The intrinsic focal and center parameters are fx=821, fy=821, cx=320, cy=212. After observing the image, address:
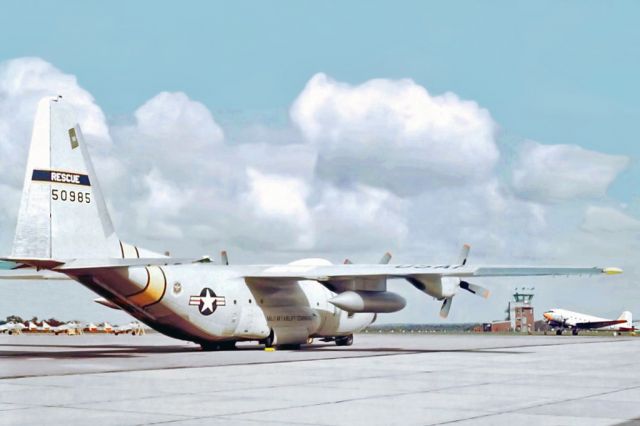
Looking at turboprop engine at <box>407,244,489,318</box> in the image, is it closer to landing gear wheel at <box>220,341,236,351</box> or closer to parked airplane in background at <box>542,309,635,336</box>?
landing gear wheel at <box>220,341,236,351</box>

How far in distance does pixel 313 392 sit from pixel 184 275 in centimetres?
1667

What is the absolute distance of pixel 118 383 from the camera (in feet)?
61.5

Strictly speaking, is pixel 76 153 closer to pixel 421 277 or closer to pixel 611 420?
pixel 421 277

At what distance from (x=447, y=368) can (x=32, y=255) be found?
1331cm

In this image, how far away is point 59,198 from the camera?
87.8ft

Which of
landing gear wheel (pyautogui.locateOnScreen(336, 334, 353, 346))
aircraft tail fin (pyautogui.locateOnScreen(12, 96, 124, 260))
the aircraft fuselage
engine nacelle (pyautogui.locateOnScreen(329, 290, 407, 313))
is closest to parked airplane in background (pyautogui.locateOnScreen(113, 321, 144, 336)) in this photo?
landing gear wheel (pyautogui.locateOnScreen(336, 334, 353, 346))

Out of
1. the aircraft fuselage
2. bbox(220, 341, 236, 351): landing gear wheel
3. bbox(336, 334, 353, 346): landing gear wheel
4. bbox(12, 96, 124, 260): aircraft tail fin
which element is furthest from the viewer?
bbox(336, 334, 353, 346): landing gear wheel

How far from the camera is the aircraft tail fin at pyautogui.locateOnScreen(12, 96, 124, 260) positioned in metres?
25.9

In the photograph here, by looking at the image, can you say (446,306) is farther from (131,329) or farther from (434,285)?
(131,329)

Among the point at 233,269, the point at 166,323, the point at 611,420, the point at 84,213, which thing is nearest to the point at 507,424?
the point at 611,420

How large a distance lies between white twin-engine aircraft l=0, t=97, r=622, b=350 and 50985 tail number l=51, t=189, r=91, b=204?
0.11 ft

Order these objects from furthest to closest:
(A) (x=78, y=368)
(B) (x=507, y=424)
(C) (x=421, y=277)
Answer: (C) (x=421, y=277), (A) (x=78, y=368), (B) (x=507, y=424)

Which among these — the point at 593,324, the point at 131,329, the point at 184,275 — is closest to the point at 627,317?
the point at 593,324

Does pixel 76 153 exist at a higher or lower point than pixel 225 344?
higher
